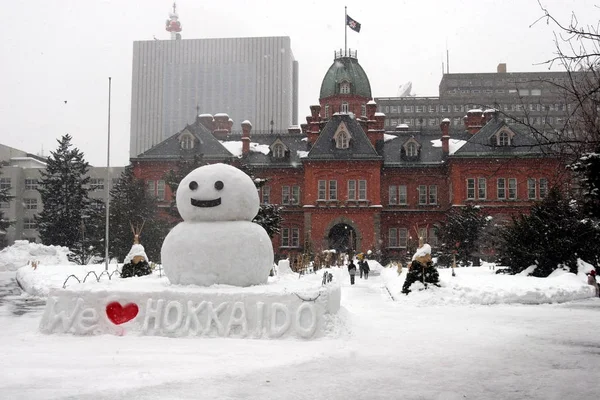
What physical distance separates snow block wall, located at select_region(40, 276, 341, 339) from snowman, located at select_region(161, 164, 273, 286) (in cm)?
69

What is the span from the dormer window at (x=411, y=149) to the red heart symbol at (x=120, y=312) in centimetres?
4431

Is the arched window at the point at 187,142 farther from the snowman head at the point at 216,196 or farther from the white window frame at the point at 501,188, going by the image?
the snowman head at the point at 216,196

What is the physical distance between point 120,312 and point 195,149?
41208 millimetres

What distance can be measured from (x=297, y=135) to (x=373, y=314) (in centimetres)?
4270

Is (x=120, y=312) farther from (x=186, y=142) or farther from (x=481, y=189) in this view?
(x=186, y=142)

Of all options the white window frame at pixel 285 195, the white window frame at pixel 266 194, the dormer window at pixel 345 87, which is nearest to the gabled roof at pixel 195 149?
the white window frame at pixel 266 194

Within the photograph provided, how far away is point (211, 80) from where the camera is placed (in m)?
124

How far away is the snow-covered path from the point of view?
22.1 ft

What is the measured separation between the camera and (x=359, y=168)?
47875 mm

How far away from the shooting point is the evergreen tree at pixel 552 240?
20.2m

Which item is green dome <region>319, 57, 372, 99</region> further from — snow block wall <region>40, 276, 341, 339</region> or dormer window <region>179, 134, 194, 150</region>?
snow block wall <region>40, 276, 341, 339</region>

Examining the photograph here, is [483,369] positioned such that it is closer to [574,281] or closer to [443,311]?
Result: [443,311]

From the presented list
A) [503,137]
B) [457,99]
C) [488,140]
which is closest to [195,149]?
[488,140]

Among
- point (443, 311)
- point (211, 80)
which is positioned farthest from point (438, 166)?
point (211, 80)
